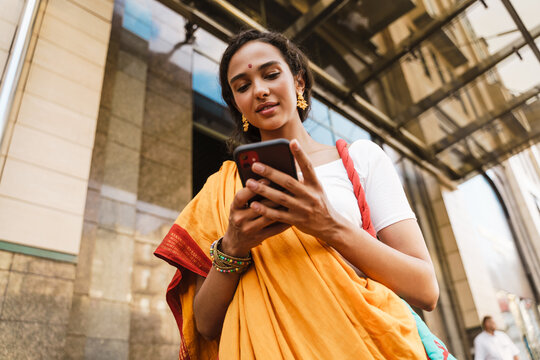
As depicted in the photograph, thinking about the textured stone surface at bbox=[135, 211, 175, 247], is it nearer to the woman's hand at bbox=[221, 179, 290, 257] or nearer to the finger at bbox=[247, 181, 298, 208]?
the woman's hand at bbox=[221, 179, 290, 257]

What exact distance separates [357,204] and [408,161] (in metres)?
8.97

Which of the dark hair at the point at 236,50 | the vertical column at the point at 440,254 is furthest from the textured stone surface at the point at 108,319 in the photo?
the vertical column at the point at 440,254

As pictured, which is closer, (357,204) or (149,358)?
(357,204)

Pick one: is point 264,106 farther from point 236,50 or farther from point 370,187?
point 370,187

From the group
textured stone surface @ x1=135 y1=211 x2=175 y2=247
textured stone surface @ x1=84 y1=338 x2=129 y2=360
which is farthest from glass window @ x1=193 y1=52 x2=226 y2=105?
textured stone surface @ x1=84 y1=338 x2=129 y2=360

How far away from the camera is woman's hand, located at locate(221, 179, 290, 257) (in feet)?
3.04

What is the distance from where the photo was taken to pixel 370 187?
123cm

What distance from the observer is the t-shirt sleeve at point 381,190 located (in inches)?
45.4

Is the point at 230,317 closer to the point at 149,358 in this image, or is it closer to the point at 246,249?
the point at 246,249

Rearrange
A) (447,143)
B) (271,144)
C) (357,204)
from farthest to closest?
(447,143) < (357,204) < (271,144)

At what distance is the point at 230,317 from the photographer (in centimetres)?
104

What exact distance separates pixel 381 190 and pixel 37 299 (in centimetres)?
257

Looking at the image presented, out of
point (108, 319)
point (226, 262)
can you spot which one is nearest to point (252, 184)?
point (226, 262)

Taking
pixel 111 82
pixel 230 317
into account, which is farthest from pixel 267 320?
pixel 111 82
